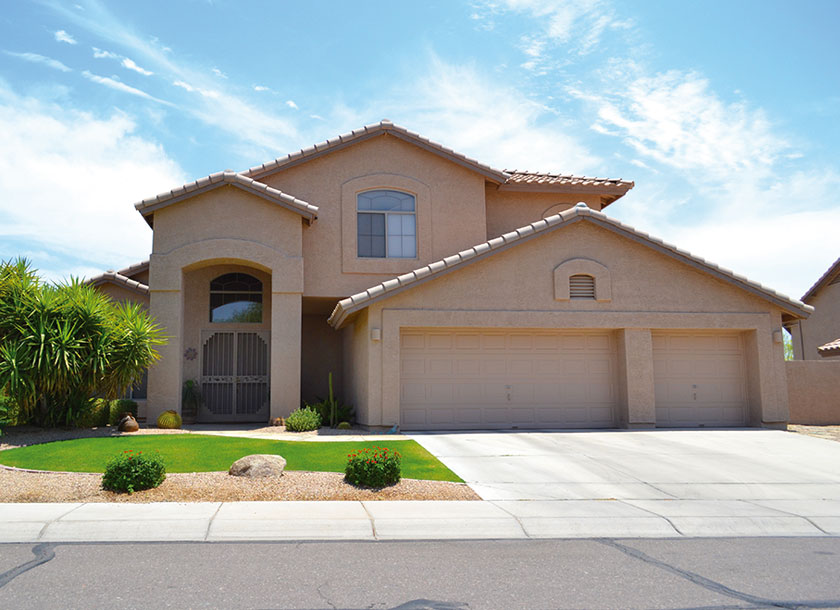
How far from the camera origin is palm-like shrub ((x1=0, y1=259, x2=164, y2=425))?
14078mm

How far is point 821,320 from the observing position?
90.6 feet

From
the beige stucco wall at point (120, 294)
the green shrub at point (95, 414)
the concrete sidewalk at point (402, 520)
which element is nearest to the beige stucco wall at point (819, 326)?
the concrete sidewalk at point (402, 520)

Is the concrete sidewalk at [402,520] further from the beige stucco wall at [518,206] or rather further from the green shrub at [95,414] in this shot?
the beige stucco wall at [518,206]

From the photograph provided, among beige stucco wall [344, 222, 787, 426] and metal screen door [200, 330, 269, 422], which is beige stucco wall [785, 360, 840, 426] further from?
metal screen door [200, 330, 269, 422]

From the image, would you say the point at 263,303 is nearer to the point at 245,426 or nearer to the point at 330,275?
the point at 330,275

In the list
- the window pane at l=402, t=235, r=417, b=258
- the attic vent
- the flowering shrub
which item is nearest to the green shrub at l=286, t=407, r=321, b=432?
the window pane at l=402, t=235, r=417, b=258

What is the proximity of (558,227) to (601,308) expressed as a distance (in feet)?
7.31

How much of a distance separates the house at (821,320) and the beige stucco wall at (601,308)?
11.0 m

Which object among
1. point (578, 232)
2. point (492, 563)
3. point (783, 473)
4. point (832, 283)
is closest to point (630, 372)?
point (578, 232)

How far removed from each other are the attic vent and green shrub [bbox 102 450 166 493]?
1084cm

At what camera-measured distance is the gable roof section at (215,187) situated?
17.6 metres

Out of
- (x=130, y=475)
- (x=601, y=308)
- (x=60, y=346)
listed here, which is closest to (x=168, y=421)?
(x=60, y=346)

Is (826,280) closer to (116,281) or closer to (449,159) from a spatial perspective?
(449,159)

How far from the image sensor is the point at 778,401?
55.3 feet
